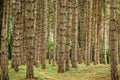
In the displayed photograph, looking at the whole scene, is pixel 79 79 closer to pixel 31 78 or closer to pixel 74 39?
pixel 31 78

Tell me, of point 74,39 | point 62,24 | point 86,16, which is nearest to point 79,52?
point 86,16

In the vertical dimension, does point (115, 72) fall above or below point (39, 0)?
below

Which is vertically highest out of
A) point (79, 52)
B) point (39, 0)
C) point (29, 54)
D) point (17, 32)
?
point (39, 0)

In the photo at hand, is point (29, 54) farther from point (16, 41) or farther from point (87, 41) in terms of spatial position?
point (87, 41)

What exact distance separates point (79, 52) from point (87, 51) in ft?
20.2

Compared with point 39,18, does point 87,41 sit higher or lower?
lower

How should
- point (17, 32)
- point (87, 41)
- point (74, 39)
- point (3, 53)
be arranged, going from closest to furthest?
point (3, 53)
point (17, 32)
point (74, 39)
point (87, 41)

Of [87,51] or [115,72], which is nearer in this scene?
[115,72]

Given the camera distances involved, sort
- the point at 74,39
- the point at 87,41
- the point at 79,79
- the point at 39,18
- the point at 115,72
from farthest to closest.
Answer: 1. the point at 87,41
2. the point at 39,18
3. the point at 74,39
4. the point at 79,79
5. the point at 115,72

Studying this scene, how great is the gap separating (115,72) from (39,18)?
1364 cm

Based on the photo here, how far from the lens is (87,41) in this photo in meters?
27.9

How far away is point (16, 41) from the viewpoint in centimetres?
1722

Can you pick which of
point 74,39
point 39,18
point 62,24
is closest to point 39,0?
point 39,18

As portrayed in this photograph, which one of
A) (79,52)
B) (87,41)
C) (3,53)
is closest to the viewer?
(3,53)
